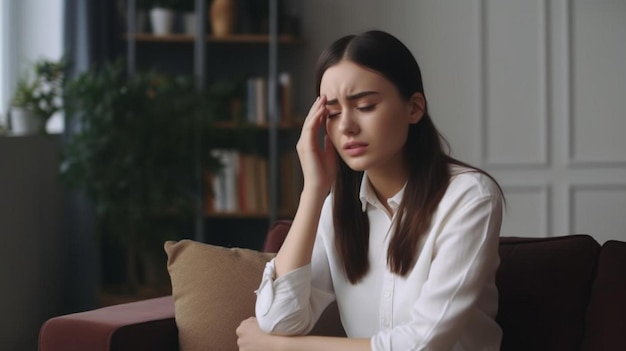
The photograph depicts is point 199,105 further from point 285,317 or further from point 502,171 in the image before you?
point 285,317


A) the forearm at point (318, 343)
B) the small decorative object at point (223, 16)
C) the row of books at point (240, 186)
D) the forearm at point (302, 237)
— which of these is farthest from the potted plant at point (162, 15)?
the forearm at point (318, 343)

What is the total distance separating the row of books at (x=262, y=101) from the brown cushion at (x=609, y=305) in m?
2.92

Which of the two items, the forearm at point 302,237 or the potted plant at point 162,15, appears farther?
the potted plant at point 162,15

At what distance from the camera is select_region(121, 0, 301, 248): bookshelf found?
4738 millimetres

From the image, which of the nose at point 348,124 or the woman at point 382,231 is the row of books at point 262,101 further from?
the nose at point 348,124

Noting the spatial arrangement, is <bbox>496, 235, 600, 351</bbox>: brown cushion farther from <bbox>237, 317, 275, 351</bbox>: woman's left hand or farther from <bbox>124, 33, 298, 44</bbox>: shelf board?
<bbox>124, 33, 298, 44</bbox>: shelf board

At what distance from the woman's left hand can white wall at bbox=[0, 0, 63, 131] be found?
9.41 ft

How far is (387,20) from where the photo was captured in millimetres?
4941

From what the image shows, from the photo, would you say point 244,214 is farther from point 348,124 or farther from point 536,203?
point 348,124

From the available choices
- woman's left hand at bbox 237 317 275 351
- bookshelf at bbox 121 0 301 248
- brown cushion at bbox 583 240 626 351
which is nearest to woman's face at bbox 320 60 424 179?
woman's left hand at bbox 237 317 275 351

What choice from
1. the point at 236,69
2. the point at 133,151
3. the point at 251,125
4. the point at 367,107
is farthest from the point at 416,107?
the point at 236,69

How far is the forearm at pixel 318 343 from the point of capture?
176cm

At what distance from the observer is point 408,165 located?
1.90 metres

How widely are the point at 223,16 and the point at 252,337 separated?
3087 mm
